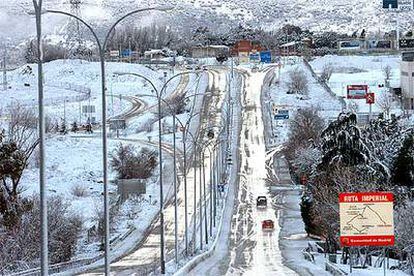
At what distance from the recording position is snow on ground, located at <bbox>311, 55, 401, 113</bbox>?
15032 cm

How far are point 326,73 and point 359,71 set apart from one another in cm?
1195

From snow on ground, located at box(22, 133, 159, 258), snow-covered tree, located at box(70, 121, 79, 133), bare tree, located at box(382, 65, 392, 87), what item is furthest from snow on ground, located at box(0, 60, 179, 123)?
bare tree, located at box(382, 65, 392, 87)

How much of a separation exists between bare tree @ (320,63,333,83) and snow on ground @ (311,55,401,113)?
88 cm

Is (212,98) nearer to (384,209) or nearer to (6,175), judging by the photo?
(6,175)

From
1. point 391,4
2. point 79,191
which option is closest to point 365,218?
point 79,191

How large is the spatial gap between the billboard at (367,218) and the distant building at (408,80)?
93048mm

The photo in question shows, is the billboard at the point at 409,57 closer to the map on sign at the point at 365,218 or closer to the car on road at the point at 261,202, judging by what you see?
the car on road at the point at 261,202

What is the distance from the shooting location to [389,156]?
59.9 meters

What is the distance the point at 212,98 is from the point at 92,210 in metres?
77.7

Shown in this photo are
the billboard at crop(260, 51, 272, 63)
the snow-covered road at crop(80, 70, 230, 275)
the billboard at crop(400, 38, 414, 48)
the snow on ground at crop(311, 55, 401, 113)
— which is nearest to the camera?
the snow-covered road at crop(80, 70, 230, 275)

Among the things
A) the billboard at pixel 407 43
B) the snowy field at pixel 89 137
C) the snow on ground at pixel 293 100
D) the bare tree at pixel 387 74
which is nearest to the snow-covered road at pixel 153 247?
the snowy field at pixel 89 137

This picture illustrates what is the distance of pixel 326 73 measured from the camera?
6639 inches

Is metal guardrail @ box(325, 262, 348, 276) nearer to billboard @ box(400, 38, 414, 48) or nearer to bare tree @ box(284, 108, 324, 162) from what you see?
bare tree @ box(284, 108, 324, 162)

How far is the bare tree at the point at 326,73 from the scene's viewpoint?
16488 centimetres
